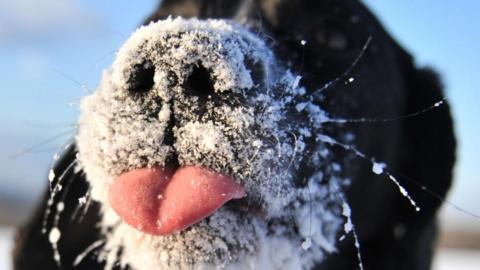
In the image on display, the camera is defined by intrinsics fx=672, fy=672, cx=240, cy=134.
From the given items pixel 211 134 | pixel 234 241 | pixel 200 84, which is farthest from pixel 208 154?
pixel 234 241

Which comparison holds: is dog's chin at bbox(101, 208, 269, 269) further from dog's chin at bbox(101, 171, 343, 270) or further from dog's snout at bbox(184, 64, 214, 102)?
dog's snout at bbox(184, 64, 214, 102)

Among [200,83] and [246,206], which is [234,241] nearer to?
[246,206]

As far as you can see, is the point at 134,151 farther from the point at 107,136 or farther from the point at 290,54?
the point at 290,54

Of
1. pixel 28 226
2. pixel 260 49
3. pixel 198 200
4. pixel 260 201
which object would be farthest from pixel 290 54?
pixel 28 226

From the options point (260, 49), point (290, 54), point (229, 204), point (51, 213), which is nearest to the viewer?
point (229, 204)

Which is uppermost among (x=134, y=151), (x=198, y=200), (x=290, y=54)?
(x=290, y=54)

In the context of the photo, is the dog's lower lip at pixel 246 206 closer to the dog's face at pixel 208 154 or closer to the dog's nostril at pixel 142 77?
the dog's face at pixel 208 154
